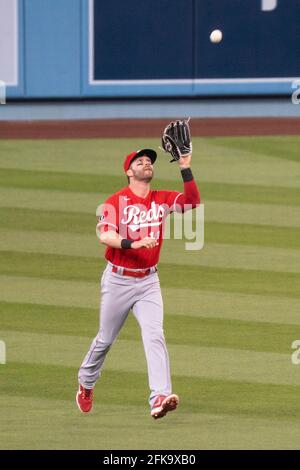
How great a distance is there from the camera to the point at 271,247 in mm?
15148

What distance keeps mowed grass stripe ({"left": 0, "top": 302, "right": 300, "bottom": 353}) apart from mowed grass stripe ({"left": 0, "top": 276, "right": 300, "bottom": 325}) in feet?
0.61

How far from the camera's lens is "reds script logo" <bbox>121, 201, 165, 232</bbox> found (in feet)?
29.6

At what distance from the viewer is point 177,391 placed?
9992 mm

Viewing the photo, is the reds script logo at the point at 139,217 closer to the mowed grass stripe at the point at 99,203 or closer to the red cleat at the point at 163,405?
the red cleat at the point at 163,405

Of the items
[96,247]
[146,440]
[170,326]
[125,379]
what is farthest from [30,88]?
[146,440]

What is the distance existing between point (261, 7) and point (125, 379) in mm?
13428

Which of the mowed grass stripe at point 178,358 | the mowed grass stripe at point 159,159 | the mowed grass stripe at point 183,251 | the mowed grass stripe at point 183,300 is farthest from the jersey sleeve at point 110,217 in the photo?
the mowed grass stripe at point 159,159

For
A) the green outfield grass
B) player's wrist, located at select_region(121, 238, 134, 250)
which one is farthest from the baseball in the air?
player's wrist, located at select_region(121, 238, 134, 250)

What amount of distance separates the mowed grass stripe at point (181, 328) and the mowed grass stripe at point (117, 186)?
18.2ft

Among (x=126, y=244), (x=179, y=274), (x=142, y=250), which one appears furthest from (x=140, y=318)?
(x=179, y=274)

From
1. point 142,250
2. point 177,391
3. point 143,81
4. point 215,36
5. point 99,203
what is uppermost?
point 215,36

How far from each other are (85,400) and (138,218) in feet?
4.44

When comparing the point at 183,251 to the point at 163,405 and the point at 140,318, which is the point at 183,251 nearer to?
the point at 140,318

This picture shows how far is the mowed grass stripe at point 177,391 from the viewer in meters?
9.48
